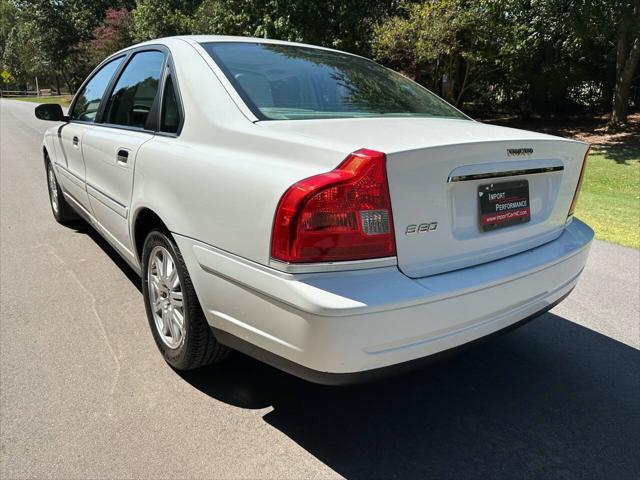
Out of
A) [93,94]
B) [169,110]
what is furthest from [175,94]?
[93,94]

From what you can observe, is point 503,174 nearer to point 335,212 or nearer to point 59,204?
point 335,212

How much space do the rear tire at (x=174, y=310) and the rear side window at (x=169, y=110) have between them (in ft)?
1.86

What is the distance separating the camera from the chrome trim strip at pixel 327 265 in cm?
193


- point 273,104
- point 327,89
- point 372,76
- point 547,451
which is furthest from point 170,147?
point 547,451

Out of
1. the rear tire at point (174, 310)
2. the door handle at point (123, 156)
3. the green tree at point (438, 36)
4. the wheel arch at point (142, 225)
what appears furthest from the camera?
the green tree at point (438, 36)

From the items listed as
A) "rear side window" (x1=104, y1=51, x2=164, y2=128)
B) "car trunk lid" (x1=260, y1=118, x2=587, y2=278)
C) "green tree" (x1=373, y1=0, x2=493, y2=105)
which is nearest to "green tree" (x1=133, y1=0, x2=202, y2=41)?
"green tree" (x1=373, y1=0, x2=493, y2=105)

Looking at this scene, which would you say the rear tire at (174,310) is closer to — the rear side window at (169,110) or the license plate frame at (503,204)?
the rear side window at (169,110)

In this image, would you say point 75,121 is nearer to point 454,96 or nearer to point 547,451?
point 547,451

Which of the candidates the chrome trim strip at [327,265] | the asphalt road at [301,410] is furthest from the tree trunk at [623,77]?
the chrome trim strip at [327,265]

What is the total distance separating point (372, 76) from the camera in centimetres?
335

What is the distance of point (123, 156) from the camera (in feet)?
10.6

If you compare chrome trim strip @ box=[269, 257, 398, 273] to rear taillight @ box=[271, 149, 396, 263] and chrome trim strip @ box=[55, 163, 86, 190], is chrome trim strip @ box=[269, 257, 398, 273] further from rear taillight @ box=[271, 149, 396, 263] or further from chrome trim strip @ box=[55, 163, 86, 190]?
chrome trim strip @ box=[55, 163, 86, 190]

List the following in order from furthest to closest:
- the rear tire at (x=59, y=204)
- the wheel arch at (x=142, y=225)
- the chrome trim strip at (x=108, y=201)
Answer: the rear tire at (x=59, y=204) < the chrome trim strip at (x=108, y=201) < the wheel arch at (x=142, y=225)

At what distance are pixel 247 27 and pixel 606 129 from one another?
12529 millimetres
